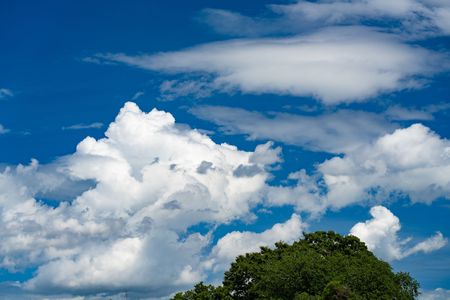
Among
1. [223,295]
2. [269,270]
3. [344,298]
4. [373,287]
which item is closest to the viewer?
[344,298]

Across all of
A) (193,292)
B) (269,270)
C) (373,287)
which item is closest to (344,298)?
(373,287)

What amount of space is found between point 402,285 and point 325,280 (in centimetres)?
1717

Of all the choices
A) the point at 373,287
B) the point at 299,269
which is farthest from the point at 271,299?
the point at 373,287

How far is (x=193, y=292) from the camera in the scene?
13138 centimetres

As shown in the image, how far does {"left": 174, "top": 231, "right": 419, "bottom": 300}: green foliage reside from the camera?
105562 millimetres

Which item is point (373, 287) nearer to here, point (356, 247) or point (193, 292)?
point (356, 247)

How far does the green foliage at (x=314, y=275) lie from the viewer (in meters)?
106

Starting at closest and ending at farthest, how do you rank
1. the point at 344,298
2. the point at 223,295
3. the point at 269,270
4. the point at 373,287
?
the point at 344,298
the point at 373,287
the point at 269,270
the point at 223,295

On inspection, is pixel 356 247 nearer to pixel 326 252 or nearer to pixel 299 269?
pixel 326 252

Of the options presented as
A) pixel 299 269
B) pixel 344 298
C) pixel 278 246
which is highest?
pixel 278 246

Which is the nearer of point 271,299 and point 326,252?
point 271,299

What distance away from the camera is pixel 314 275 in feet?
355

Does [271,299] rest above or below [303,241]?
below

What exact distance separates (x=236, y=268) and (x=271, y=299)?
2042cm
